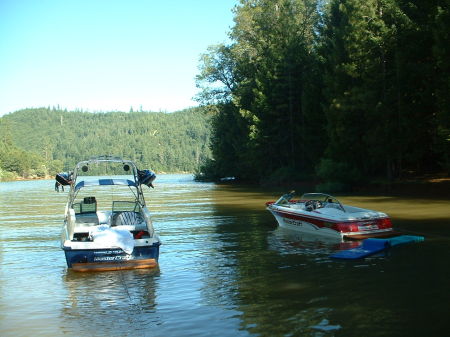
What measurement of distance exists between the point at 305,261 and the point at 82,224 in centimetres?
687

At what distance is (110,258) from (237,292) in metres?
3.97

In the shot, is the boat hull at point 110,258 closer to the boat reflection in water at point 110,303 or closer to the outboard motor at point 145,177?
the boat reflection in water at point 110,303

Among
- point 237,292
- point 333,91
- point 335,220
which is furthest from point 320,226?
point 333,91

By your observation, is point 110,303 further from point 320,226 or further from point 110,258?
point 320,226

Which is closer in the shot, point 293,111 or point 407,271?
point 407,271

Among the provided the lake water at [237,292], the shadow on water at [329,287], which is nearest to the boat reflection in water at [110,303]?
the lake water at [237,292]

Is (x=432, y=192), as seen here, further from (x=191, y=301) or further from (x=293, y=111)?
(x=191, y=301)

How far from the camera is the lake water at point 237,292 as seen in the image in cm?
894

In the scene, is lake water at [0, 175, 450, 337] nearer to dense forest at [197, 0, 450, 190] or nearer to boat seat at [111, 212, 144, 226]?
boat seat at [111, 212, 144, 226]

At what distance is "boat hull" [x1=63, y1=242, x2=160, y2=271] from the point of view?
13523 millimetres

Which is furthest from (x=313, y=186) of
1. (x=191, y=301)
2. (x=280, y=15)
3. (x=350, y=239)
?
(x=191, y=301)

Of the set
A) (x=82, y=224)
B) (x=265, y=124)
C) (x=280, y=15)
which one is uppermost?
(x=280, y=15)

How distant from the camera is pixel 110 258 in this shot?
44.6 feet

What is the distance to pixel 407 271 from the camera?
498 inches
